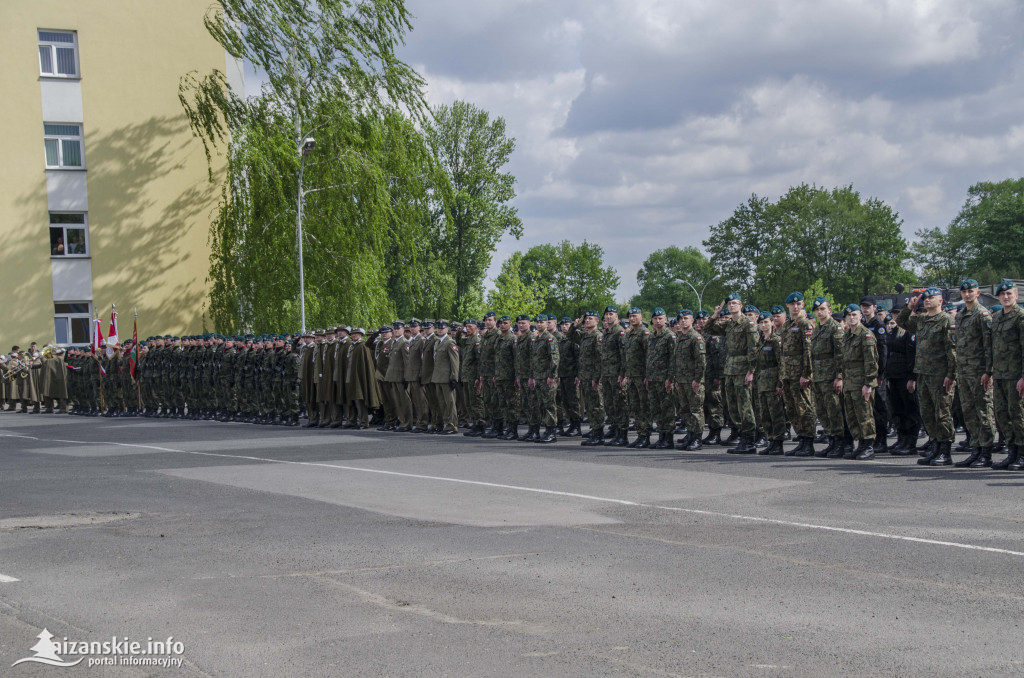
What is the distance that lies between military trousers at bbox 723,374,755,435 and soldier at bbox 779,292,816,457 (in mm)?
524

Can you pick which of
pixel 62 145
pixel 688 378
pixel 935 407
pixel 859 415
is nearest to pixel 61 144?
pixel 62 145

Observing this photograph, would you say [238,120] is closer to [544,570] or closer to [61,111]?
[61,111]

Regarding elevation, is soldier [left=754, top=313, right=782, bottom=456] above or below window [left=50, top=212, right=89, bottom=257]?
below

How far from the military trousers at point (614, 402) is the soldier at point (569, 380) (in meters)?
1.46

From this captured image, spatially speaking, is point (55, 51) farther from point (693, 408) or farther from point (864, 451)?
point (864, 451)

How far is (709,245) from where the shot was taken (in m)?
85.6

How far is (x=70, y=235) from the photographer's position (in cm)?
3822

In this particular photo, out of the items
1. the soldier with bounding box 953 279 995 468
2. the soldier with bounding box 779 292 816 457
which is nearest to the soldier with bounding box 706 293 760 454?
the soldier with bounding box 779 292 816 457

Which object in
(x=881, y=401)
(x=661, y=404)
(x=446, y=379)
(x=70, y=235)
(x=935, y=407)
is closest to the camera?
(x=935, y=407)

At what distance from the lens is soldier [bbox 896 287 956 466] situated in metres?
12.6

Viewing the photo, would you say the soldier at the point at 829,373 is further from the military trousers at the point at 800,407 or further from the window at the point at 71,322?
the window at the point at 71,322

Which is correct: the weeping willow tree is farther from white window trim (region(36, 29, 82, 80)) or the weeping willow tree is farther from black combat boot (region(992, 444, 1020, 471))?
black combat boot (region(992, 444, 1020, 471))

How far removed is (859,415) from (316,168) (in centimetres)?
2304

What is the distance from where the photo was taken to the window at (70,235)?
38094mm
